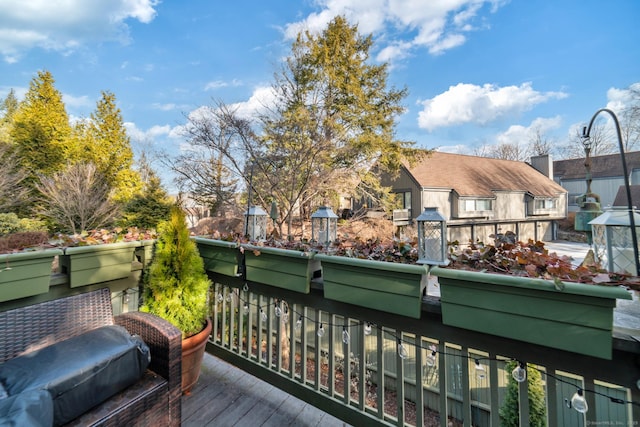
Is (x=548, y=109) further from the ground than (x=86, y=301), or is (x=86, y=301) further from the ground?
(x=548, y=109)

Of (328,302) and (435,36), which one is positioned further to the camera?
(435,36)

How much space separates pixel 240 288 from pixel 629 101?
41.5 feet

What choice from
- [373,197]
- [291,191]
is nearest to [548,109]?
[373,197]

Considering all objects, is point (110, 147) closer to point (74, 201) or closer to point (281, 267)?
point (74, 201)

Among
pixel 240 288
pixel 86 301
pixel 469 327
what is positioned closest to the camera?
pixel 469 327

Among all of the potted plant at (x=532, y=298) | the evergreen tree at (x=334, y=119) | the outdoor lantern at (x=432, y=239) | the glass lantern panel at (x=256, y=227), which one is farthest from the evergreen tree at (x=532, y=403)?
the evergreen tree at (x=334, y=119)

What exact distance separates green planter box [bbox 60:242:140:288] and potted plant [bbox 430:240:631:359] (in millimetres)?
2123

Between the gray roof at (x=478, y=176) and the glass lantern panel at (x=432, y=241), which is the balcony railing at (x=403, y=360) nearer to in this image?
the glass lantern panel at (x=432, y=241)

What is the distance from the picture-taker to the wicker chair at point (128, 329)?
1.15 m

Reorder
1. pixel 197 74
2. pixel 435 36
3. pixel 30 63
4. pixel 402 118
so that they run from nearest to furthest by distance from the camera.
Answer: pixel 197 74
pixel 435 36
pixel 30 63
pixel 402 118

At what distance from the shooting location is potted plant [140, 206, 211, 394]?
183 centimetres

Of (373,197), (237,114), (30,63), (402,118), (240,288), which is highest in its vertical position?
(30,63)

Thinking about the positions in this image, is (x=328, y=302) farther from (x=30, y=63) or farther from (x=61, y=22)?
(x=30, y=63)

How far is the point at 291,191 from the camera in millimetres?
7875
